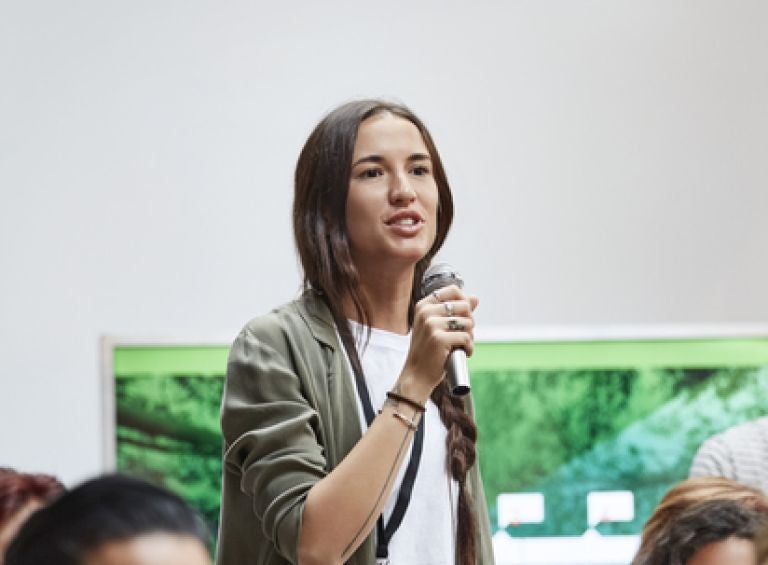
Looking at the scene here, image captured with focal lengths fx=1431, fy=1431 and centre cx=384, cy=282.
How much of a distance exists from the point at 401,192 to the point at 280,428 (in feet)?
1.33

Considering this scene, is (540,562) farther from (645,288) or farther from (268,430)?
(268,430)

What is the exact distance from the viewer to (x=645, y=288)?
414 centimetres

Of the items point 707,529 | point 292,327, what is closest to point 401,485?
point 292,327

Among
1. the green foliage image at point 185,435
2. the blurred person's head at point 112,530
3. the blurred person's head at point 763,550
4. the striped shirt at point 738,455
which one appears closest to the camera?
the blurred person's head at point 112,530

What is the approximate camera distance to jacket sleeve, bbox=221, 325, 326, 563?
1.83 metres

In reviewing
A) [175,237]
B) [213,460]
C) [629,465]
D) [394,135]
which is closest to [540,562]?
[629,465]

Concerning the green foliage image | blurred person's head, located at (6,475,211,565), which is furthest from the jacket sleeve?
the green foliage image

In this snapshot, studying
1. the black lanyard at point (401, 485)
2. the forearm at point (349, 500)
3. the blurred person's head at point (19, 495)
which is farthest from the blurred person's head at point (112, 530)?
the blurred person's head at point (19, 495)

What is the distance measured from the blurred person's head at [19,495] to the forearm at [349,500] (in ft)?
1.33

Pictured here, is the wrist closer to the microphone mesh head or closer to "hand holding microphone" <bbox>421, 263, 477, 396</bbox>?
"hand holding microphone" <bbox>421, 263, 477, 396</bbox>

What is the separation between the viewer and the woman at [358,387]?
1819 mm

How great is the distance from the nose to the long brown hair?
0.07m

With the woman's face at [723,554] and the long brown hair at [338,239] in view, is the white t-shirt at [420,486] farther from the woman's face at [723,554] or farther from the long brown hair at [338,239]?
the woman's face at [723,554]

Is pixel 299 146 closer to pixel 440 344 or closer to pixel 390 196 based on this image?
pixel 390 196
